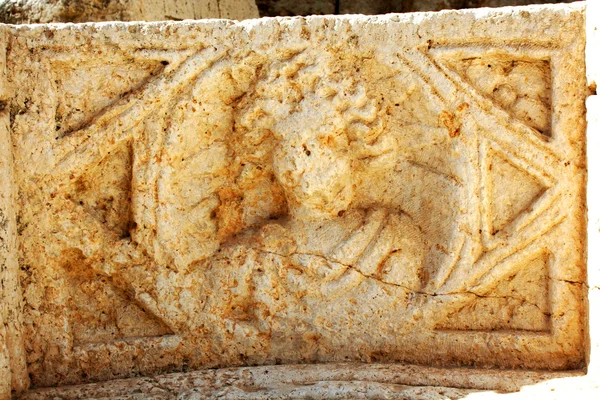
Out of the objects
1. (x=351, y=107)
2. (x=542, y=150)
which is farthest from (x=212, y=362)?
(x=542, y=150)

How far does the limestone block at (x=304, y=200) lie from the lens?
2811 mm

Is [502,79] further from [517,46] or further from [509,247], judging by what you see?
[509,247]

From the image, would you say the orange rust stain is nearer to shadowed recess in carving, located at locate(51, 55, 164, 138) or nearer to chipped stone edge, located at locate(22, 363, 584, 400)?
chipped stone edge, located at locate(22, 363, 584, 400)

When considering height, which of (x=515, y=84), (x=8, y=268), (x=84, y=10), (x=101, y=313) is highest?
(x=84, y=10)

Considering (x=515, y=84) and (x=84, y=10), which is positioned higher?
(x=84, y=10)

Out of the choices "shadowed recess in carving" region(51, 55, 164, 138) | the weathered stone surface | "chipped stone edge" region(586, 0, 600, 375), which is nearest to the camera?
"chipped stone edge" region(586, 0, 600, 375)

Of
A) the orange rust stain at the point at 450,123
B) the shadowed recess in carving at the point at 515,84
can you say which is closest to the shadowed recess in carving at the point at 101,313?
the orange rust stain at the point at 450,123

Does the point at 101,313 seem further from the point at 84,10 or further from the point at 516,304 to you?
the point at 84,10

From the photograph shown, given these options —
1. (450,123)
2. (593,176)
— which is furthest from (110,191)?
(593,176)

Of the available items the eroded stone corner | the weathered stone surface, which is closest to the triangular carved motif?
the eroded stone corner

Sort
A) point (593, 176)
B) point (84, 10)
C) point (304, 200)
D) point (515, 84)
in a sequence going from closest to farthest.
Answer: point (593, 176), point (515, 84), point (304, 200), point (84, 10)

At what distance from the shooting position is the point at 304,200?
2.93 m

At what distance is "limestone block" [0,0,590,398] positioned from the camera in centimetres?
281

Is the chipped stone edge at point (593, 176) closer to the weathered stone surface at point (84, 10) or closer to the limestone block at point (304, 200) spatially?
the limestone block at point (304, 200)
